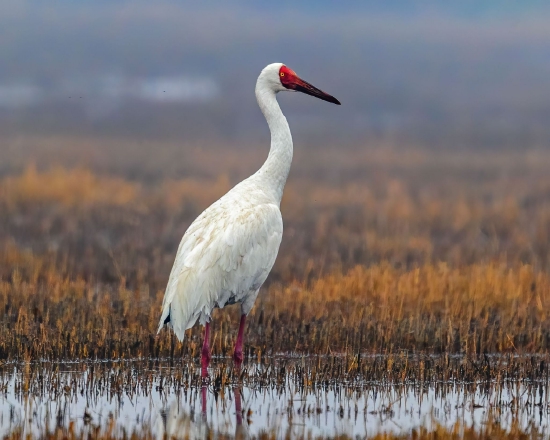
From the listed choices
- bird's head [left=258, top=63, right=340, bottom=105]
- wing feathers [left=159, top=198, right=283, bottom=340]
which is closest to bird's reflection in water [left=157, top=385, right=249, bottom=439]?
wing feathers [left=159, top=198, right=283, bottom=340]

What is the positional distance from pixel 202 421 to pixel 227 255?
2.04 meters

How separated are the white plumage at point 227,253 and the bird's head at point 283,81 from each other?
77 cm

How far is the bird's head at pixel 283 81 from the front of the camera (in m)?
9.89

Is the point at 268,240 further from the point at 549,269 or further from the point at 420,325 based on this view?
the point at 549,269

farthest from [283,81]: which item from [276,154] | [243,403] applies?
[243,403]

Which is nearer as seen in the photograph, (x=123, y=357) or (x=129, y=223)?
(x=123, y=357)

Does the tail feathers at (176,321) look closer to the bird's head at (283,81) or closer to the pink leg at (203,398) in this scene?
the pink leg at (203,398)

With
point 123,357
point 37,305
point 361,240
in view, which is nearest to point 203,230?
point 123,357

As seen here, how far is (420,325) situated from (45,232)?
9.91 metres

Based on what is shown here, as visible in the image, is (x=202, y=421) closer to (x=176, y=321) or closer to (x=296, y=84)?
(x=176, y=321)

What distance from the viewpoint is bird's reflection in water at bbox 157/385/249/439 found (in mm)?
6593

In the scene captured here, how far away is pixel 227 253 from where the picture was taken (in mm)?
8711

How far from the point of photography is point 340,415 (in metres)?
7.04

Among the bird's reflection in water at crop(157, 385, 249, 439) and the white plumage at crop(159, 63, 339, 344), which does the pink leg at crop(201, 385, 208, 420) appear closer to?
the bird's reflection in water at crop(157, 385, 249, 439)
